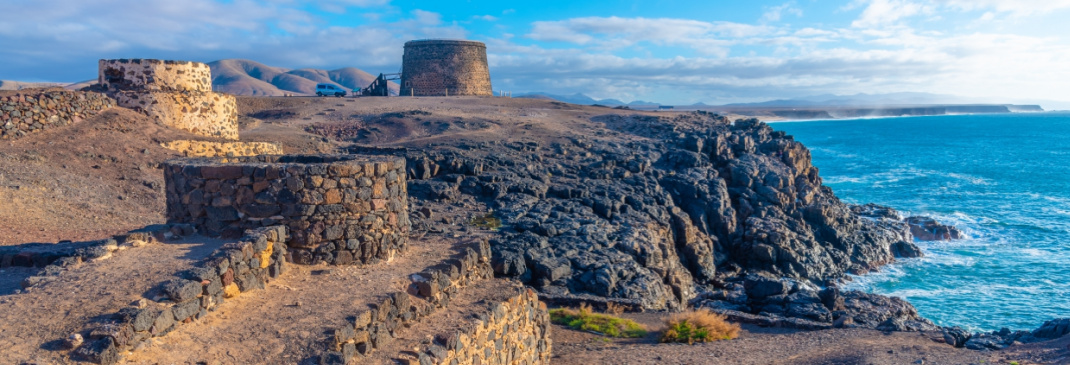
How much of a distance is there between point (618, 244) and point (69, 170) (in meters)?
11.6

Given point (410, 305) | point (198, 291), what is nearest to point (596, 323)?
point (410, 305)

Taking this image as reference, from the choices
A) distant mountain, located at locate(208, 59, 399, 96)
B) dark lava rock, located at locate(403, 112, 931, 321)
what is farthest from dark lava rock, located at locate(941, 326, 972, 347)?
distant mountain, located at locate(208, 59, 399, 96)

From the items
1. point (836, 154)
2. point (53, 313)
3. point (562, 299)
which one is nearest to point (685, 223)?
point (562, 299)

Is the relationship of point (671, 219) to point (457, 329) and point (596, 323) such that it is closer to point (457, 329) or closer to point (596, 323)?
point (596, 323)

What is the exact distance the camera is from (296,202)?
7.39 m

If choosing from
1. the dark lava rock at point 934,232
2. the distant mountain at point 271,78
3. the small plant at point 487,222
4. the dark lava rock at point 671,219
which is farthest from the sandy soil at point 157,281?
the distant mountain at point 271,78

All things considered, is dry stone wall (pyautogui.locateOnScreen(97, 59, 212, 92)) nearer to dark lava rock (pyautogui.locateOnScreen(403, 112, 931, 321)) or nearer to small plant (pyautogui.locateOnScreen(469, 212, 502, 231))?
dark lava rock (pyautogui.locateOnScreen(403, 112, 931, 321))

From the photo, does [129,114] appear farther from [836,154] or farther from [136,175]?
[836,154]

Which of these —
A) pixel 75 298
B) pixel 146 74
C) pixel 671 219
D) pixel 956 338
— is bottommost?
pixel 956 338

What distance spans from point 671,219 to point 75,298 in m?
16.6

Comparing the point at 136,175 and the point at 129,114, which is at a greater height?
the point at 129,114

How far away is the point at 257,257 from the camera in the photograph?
264 inches

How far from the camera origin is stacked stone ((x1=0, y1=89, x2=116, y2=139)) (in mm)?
15625

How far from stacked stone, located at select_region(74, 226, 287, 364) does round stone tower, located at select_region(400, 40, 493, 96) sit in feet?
123
